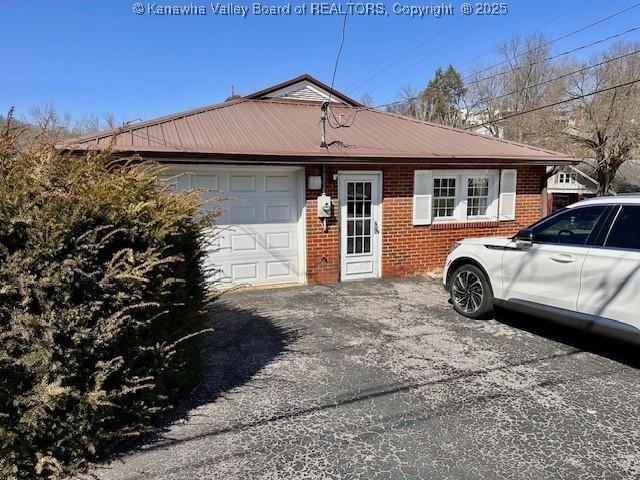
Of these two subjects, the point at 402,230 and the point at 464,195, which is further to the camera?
the point at 464,195

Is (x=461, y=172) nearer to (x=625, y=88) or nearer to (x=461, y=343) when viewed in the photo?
(x=461, y=343)

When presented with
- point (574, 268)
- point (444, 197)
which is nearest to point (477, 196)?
point (444, 197)

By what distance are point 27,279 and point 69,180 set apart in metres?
0.70

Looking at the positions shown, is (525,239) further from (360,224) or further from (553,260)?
(360,224)

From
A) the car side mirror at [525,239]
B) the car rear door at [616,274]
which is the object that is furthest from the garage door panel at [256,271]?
the car rear door at [616,274]

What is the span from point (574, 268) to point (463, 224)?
17.0 ft

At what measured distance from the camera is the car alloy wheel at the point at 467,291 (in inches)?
243

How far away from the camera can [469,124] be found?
120 feet

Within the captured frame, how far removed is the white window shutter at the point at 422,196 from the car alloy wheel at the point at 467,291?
9.96 ft

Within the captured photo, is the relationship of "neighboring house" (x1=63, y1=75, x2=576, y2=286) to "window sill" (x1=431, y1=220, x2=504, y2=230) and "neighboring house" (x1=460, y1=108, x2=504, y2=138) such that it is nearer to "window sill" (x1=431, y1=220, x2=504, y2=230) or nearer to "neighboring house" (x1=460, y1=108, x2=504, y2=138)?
"window sill" (x1=431, y1=220, x2=504, y2=230)

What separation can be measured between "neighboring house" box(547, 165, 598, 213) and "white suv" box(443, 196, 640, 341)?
25744 millimetres

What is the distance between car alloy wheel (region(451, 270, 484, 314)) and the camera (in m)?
6.18

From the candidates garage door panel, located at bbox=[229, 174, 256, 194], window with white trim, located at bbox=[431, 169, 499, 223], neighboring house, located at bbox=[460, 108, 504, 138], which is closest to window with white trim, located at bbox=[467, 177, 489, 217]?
window with white trim, located at bbox=[431, 169, 499, 223]

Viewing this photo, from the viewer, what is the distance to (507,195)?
33.2 ft
